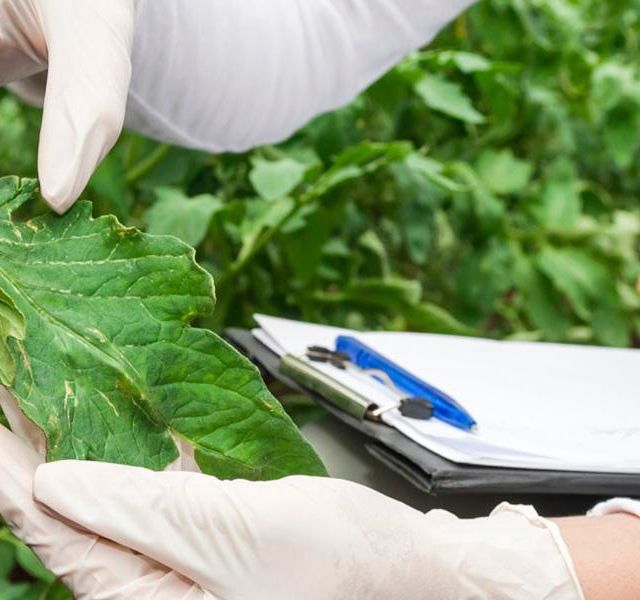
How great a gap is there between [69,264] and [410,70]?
75 cm

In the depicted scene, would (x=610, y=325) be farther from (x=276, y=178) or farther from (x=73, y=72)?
(x=73, y=72)

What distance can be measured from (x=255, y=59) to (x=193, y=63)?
0.06 meters

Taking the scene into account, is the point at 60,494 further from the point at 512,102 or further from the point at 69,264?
the point at 512,102

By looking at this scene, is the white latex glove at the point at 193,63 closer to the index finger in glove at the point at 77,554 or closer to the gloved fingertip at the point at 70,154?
the gloved fingertip at the point at 70,154

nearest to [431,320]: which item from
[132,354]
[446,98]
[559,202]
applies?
[446,98]

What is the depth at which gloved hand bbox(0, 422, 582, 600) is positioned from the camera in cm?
50

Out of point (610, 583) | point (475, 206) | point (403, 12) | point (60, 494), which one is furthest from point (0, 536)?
point (475, 206)

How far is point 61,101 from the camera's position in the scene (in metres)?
0.60

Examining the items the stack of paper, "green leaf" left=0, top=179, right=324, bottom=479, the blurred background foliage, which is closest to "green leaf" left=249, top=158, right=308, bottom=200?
the blurred background foliage

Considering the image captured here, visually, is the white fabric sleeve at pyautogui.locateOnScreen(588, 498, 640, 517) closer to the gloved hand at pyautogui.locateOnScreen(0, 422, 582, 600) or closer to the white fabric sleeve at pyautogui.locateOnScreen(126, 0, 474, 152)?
the gloved hand at pyautogui.locateOnScreen(0, 422, 582, 600)

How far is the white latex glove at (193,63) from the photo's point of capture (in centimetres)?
60

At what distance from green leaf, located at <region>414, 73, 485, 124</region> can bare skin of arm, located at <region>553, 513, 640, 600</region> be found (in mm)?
689

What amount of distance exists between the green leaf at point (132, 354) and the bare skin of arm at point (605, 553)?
0.59ft

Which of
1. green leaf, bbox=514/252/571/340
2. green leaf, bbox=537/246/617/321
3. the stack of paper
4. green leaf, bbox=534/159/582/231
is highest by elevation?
the stack of paper
